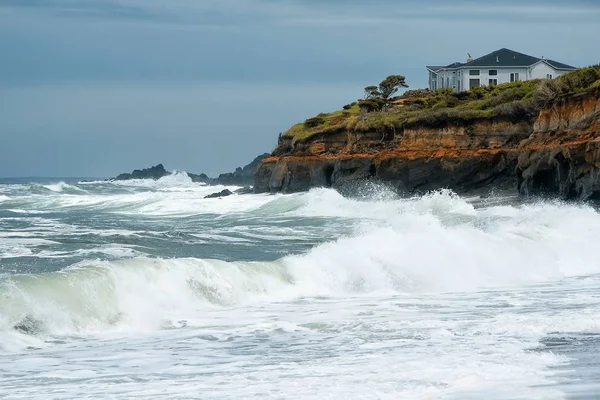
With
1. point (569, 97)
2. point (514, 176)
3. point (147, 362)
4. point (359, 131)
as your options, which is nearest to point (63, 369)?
point (147, 362)

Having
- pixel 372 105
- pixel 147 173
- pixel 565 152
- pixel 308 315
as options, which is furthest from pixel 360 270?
pixel 147 173

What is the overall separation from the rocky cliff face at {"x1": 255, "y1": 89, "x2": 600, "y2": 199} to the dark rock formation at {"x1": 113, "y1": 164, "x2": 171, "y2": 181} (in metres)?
73.7

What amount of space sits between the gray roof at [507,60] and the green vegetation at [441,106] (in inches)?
194

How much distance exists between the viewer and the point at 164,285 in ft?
57.1

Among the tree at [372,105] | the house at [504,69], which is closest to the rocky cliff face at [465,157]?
the tree at [372,105]

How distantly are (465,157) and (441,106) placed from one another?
897 centimetres

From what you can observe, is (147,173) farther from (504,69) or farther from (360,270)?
(360,270)

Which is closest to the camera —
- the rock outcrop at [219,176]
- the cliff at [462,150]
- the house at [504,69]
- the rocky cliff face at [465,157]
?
the rocky cliff face at [465,157]

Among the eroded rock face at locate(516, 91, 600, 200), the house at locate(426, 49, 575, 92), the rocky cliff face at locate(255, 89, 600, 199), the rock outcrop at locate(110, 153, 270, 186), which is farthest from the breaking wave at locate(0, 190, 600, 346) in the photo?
the rock outcrop at locate(110, 153, 270, 186)

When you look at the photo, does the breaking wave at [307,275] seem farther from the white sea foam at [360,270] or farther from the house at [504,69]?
the house at [504,69]

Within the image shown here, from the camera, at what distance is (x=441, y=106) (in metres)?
56.3

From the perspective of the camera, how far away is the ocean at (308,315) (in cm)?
1087

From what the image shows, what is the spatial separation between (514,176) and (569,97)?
5505 mm

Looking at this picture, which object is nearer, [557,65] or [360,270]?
[360,270]
